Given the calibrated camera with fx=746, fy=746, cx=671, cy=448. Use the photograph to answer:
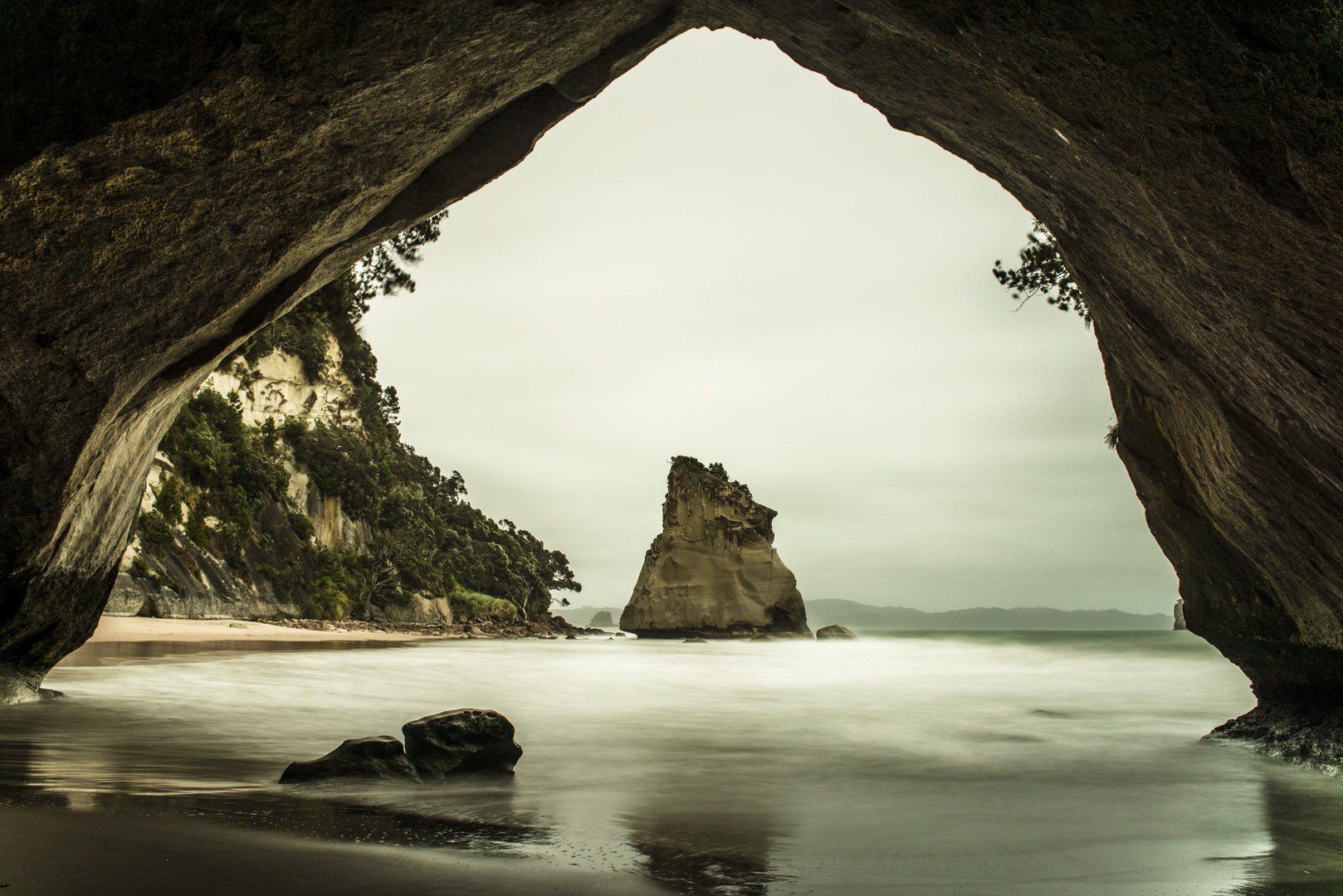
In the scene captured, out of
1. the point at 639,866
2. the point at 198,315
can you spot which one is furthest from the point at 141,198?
the point at 639,866

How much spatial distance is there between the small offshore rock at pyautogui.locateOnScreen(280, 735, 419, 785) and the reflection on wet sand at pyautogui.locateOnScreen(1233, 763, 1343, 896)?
463cm

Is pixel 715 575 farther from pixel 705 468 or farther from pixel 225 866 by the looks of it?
pixel 225 866

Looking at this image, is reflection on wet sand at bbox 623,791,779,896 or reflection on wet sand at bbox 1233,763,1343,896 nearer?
reflection on wet sand at bbox 623,791,779,896

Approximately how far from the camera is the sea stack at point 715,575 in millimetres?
46125

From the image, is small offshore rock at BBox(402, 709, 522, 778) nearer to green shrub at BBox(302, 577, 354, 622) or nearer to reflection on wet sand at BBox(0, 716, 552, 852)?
reflection on wet sand at BBox(0, 716, 552, 852)

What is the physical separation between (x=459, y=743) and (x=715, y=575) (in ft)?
138

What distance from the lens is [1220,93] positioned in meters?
3.01

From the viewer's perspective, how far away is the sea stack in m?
46.1

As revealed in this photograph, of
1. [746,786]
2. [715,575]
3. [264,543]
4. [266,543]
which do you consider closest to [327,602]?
[266,543]

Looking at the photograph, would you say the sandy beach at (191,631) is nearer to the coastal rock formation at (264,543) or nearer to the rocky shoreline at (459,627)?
the coastal rock formation at (264,543)

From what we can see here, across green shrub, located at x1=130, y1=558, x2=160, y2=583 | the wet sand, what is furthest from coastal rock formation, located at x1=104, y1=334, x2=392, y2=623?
the wet sand

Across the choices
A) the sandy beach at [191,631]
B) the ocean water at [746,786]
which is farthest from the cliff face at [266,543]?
the ocean water at [746,786]

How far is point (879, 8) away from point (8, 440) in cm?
611

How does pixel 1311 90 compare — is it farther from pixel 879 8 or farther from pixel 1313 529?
pixel 1313 529
